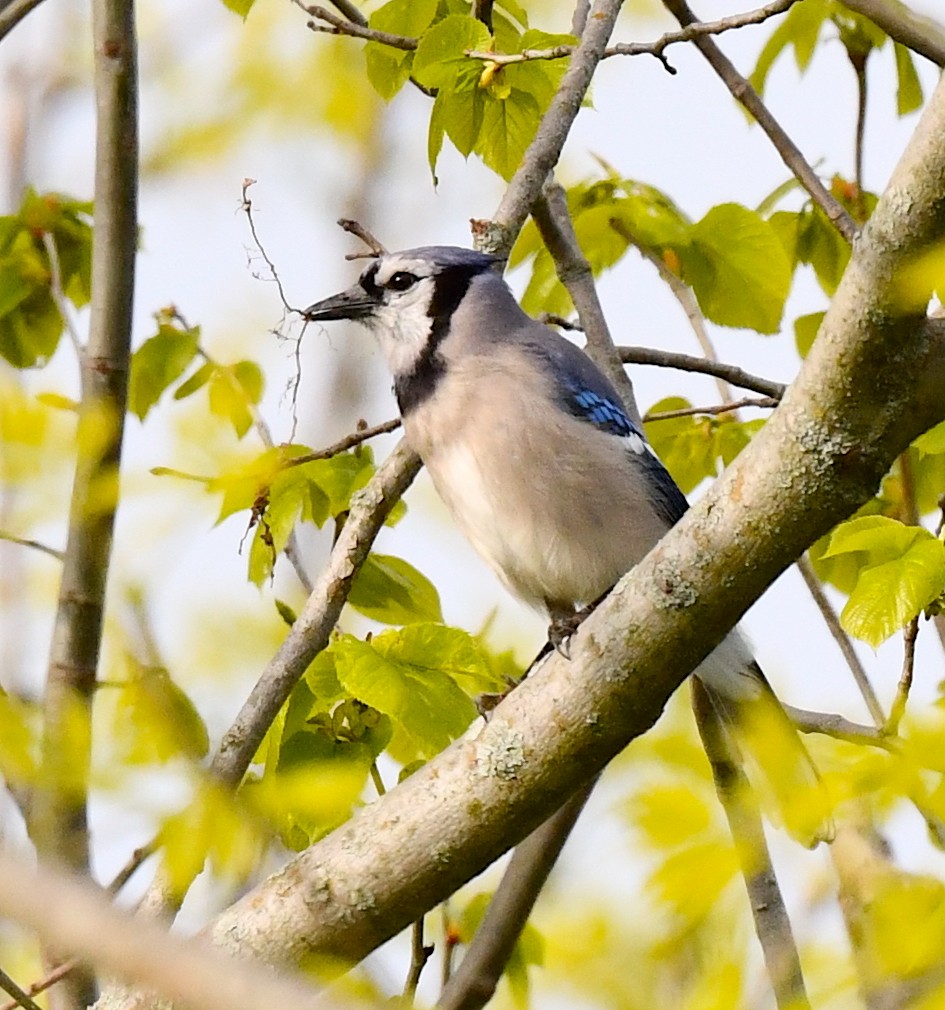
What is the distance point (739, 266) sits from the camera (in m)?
2.49

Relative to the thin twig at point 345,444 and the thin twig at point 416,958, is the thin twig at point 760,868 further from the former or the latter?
the thin twig at point 345,444

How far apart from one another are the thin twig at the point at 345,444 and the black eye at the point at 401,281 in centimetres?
47

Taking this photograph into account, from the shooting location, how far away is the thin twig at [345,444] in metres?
2.08

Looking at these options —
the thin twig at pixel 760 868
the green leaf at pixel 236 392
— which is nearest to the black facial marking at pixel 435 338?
the green leaf at pixel 236 392

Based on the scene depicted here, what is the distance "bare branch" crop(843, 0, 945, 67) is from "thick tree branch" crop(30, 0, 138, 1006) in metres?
1.00

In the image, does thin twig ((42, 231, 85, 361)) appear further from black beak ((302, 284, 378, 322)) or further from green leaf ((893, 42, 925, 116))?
green leaf ((893, 42, 925, 116))

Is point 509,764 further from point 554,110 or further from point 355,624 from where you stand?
point 355,624

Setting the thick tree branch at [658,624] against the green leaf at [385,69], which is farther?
the green leaf at [385,69]

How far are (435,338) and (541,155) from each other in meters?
0.56

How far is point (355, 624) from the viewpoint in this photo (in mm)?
3537

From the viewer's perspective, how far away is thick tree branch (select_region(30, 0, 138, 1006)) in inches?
71.2

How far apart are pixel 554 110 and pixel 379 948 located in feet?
3.93

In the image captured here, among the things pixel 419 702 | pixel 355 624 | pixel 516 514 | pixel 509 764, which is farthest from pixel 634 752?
pixel 355 624

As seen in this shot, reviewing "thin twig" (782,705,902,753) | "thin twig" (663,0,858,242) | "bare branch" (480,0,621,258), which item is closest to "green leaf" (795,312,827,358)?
"thin twig" (663,0,858,242)
